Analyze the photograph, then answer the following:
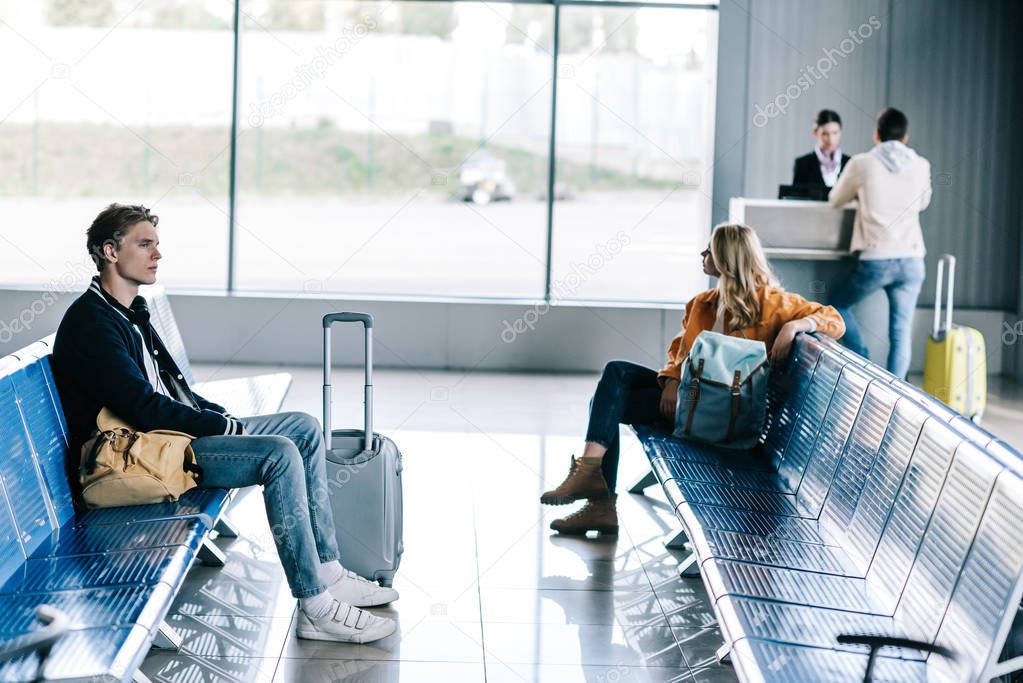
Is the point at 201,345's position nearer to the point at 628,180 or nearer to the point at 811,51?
the point at 628,180

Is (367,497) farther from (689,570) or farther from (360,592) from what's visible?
(689,570)

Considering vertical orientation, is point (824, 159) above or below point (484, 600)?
above

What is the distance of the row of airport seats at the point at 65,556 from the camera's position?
2301 mm

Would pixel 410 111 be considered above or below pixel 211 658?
above

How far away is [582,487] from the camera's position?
4.54 metres

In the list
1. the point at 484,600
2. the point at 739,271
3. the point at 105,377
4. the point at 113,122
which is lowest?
the point at 484,600

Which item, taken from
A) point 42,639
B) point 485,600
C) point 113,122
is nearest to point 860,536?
point 485,600

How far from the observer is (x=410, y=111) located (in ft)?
28.4

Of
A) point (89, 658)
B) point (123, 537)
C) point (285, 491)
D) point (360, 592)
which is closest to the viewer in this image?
point (89, 658)

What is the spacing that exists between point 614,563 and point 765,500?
2.43 feet

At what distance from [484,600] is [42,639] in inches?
68.6

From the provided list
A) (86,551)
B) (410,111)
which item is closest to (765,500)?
(86,551)

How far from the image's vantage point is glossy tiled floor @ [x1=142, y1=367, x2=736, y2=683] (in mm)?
3279

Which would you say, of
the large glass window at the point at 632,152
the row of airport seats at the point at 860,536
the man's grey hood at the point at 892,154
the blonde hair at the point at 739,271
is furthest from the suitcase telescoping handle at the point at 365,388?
the large glass window at the point at 632,152
